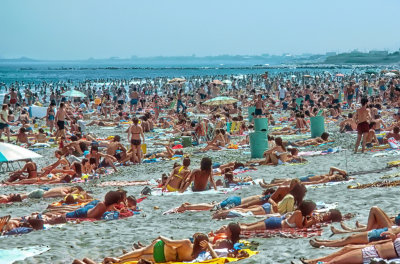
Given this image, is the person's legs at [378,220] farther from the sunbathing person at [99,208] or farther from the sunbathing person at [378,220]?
the sunbathing person at [99,208]

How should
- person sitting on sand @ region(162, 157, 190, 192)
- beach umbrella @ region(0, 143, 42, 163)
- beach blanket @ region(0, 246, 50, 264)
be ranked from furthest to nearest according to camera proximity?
beach umbrella @ region(0, 143, 42, 163) < person sitting on sand @ region(162, 157, 190, 192) < beach blanket @ region(0, 246, 50, 264)

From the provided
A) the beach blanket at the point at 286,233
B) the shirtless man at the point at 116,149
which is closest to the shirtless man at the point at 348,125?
the shirtless man at the point at 116,149

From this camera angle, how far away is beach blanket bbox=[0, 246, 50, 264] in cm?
625

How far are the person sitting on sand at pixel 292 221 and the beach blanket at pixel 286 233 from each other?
0.17 feet

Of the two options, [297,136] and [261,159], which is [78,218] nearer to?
[261,159]

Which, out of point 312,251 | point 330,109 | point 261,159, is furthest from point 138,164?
point 330,109

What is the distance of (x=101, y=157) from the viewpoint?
1369cm

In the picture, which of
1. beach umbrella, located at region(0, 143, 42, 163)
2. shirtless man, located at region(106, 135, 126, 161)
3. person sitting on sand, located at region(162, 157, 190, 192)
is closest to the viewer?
person sitting on sand, located at region(162, 157, 190, 192)

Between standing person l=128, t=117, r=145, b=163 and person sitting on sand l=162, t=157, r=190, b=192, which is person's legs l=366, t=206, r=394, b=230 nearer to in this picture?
person sitting on sand l=162, t=157, r=190, b=192

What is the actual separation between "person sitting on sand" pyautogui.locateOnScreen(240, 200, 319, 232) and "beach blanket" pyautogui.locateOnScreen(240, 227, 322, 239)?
0.05 m

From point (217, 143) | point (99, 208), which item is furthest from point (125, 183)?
point (217, 143)

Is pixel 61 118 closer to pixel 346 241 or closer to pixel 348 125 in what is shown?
pixel 348 125

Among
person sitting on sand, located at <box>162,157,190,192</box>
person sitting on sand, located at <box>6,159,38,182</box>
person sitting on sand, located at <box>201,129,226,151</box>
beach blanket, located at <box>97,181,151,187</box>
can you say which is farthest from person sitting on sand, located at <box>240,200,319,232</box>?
person sitting on sand, located at <box>201,129,226,151</box>

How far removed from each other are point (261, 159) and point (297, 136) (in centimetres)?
460
